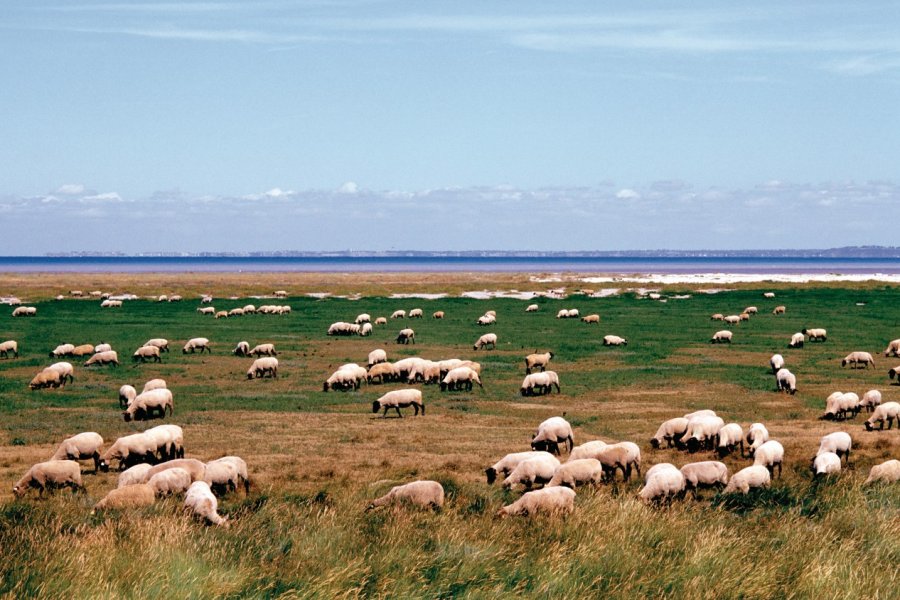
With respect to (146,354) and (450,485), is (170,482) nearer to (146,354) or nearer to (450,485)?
(450,485)

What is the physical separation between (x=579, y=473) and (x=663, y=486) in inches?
74.6

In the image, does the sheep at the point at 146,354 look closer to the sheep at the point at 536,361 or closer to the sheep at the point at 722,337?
the sheep at the point at 536,361

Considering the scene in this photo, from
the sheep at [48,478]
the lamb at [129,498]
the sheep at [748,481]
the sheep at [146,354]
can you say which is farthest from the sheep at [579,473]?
the sheep at [146,354]

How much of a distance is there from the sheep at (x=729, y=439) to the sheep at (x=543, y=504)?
27.9 feet

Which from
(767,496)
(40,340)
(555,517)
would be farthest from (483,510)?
(40,340)

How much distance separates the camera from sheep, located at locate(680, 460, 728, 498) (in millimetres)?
17344

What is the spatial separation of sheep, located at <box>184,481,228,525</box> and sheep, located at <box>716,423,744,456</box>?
12848 millimetres

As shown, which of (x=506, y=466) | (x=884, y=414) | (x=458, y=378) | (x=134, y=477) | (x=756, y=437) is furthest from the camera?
(x=458, y=378)

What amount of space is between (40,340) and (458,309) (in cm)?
3361

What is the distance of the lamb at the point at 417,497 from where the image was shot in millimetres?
14484

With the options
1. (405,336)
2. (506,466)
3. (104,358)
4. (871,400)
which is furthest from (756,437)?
(405,336)

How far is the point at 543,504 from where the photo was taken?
13.7 m

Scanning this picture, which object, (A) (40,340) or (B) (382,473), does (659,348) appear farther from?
(A) (40,340)

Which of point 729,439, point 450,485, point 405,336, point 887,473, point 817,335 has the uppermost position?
point 817,335
